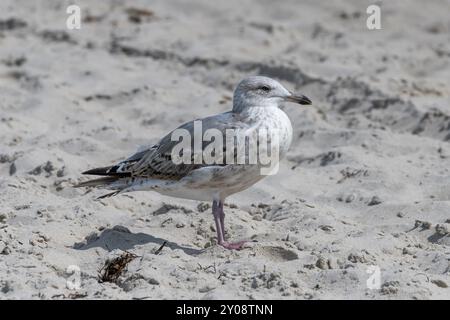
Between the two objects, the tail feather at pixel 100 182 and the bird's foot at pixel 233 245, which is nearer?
the bird's foot at pixel 233 245

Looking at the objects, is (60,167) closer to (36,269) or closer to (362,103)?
(36,269)

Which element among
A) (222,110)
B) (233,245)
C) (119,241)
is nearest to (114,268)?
(119,241)

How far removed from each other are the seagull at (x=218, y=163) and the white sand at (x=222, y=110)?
0.87 feet

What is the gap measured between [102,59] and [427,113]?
10.6 ft

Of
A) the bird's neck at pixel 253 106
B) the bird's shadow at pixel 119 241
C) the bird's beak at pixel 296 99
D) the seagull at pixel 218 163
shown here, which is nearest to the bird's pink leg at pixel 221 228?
the seagull at pixel 218 163

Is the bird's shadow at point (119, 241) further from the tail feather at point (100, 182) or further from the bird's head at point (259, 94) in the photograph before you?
the bird's head at point (259, 94)

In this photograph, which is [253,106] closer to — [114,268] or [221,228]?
[221,228]

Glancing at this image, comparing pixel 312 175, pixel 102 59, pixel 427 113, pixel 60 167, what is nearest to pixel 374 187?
pixel 312 175

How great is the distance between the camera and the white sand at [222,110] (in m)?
4.89

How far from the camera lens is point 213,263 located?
199 inches

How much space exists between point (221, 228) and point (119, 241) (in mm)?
568

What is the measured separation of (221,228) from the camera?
544 centimetres

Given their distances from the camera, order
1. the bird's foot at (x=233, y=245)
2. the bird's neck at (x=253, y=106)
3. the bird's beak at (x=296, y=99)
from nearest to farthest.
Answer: the bird's foot at (x=233, y=245) < the bird's neck at (x=253, y=106) < the bird's beak at (x=296, y=99)
